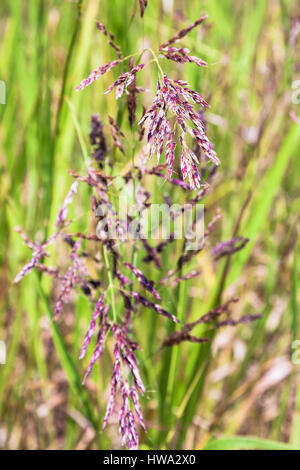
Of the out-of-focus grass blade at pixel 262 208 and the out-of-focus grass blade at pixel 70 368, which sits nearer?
the out-of-focus grass blade at pixel 70 368

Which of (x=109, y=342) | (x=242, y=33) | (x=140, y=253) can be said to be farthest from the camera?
(x=242, y=33)

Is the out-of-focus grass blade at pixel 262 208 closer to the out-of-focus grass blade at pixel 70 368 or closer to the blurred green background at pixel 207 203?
the blurred green background at pixel 207 203

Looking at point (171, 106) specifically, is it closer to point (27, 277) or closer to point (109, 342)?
point (27, 277)

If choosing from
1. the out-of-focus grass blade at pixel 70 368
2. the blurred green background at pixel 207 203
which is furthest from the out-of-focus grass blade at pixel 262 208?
the out-of-focus grass blade at pixel 70 368

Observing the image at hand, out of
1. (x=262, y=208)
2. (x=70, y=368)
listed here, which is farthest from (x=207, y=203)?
(x=70, y=368)

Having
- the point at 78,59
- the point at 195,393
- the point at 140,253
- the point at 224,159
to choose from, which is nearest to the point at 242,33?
the point at 224,159

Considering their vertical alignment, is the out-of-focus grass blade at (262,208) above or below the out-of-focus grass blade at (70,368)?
above

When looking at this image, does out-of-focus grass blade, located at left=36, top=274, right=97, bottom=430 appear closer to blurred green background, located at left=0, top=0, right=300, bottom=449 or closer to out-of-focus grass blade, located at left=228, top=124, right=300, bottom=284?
blurred green background, located at left=0, top=0, right=300, bottom=449

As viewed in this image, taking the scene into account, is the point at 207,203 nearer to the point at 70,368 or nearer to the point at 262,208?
the point at 262,208
